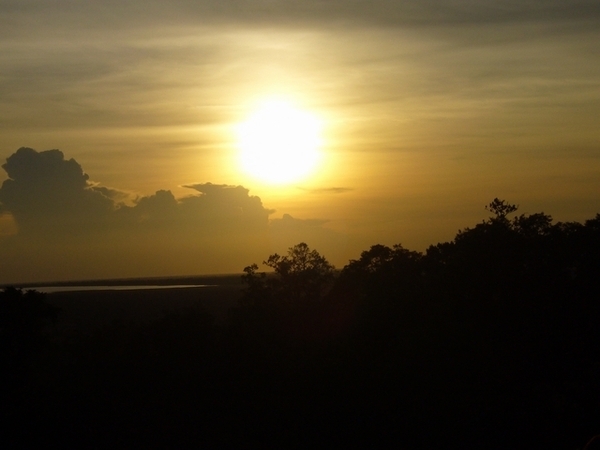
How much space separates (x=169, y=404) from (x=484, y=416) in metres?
15.9

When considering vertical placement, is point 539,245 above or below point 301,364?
above

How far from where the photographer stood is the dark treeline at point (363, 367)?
1390 inches

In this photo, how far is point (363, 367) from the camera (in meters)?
41.6

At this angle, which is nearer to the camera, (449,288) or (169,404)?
(169,404)

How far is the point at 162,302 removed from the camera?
171m

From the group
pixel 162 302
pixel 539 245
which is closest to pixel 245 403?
pixel 539 245

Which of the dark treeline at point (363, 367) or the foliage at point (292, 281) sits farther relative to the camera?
the foliage at point (292, 281)

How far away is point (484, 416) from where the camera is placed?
34.3 metres

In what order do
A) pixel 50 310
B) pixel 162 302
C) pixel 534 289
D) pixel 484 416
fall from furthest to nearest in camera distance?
1. pixel 162 302
2. pixel 534 289
3. pixel 50 310
4. pixel 484 416

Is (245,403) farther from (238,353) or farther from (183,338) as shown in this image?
(183,338)

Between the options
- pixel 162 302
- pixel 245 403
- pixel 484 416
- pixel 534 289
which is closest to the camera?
pixel 484 416

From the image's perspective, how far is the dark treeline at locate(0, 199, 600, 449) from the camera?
116 feet

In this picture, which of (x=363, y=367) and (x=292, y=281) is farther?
(x=292, y=281)

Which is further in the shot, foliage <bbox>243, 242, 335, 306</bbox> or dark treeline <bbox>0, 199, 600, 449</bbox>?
foliage <bbox>243, 242, 335, 306</bbox>
